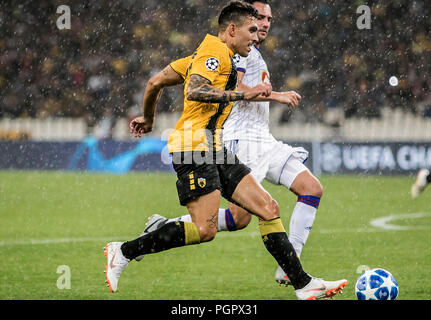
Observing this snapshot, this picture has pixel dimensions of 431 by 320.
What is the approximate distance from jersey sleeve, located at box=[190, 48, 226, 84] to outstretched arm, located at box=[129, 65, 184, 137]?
0.43m

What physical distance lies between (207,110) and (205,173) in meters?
0.39

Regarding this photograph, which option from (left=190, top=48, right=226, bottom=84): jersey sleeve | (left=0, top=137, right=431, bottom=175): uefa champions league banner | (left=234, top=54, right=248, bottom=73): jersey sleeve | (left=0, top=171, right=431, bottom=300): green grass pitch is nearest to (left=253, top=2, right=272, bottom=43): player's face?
(left=234, top=54, right=248, bottom=73): jersey sleeve

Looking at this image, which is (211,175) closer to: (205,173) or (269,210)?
(205,173)

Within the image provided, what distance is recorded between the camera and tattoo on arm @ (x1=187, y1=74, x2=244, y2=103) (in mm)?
4469

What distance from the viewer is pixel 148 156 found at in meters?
16.3

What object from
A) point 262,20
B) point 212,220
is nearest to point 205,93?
point 212,220

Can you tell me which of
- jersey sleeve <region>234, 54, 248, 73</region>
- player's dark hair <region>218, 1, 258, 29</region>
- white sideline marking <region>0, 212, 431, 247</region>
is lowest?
white sideline marking <region>0, 212, 431, 247</region>

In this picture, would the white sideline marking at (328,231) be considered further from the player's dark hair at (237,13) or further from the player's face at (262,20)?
the player's dark hair at (237,13)

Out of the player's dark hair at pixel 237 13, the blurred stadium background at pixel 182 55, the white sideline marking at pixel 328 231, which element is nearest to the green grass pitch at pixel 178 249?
the white sideline marking at pixel 328 231

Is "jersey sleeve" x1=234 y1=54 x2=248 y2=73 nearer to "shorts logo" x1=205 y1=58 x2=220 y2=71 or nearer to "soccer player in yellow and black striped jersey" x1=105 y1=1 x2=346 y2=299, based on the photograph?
"soccer player in yellow and black striped jersey" x1=105 y1=1 x2=346 y2=299

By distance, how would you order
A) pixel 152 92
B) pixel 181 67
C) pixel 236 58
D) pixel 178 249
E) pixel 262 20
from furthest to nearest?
pixel 178 249
pixel 262 20
pixel 236 58
pixel 152 92
pixel 181 67

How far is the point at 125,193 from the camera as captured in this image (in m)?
12.9

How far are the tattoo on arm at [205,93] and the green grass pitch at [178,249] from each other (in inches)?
53.9
